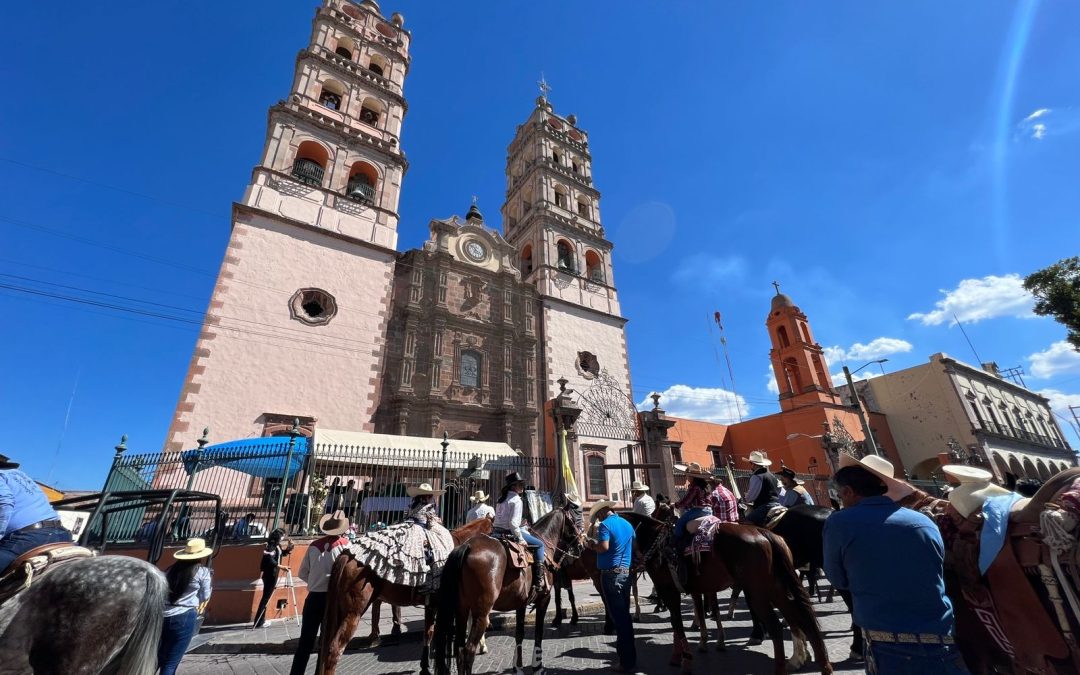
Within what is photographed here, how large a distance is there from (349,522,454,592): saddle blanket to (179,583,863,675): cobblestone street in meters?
1.22

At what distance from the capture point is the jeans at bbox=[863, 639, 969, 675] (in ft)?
7.79

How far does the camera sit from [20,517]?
3.62 meters

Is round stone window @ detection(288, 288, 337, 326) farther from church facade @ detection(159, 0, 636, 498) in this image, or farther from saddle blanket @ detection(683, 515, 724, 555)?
saddle blanket @ detection(683, 515, 724, 555)

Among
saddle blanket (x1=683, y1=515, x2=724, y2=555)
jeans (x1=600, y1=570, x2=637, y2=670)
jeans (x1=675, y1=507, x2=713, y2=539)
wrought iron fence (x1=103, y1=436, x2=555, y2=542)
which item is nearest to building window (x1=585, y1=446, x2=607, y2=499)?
wrought iron fence (x1=103, y1=436, x2=555, y2=542)

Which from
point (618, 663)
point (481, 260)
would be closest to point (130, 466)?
point (618, 663)

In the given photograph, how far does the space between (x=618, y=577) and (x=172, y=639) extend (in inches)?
186

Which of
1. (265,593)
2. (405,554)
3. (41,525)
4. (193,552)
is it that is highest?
(41,525)

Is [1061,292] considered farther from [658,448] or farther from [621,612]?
[621,612]

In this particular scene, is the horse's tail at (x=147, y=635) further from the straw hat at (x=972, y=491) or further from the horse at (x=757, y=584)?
the straw hat at (x=972, y=491)

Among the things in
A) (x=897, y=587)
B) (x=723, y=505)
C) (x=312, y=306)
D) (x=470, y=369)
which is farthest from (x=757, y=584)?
(x=312, y=306)

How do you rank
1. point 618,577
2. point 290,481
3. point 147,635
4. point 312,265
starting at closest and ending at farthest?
1. point 147,635
2. point 618,577
3. point 290,481
4. point 312,265

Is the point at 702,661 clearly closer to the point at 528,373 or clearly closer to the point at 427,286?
the point at 528,373

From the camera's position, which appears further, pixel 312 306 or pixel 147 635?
pixel 312 306

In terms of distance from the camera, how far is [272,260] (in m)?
16.5
